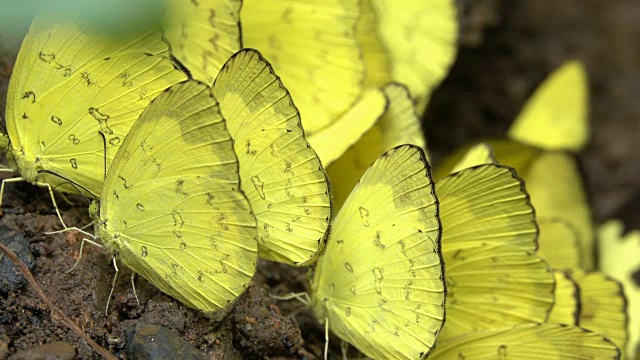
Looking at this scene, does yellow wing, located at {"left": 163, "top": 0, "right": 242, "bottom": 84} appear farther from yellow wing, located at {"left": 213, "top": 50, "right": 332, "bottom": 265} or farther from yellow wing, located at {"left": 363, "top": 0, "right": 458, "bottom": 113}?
yellow wing, located at {"left": 363, "top": 0, "right": 458, "bottom": 113}

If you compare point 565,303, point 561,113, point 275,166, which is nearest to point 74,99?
point 275,166

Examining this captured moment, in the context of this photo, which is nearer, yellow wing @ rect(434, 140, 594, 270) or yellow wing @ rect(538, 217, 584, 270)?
yellow wing @ rect(538, 217, 584, 270)

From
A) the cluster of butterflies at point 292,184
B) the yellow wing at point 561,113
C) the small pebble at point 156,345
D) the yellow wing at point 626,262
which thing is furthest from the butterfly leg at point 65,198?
the yellow wing at point 626,262

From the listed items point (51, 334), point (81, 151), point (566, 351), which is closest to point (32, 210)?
point (81, 151)

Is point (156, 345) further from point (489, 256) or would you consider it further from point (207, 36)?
point (489, 256)

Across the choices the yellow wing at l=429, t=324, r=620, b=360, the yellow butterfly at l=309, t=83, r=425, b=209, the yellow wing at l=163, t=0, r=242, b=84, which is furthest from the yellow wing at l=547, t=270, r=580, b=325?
the yellow wing at l=163, t=0, r=242, b=84
